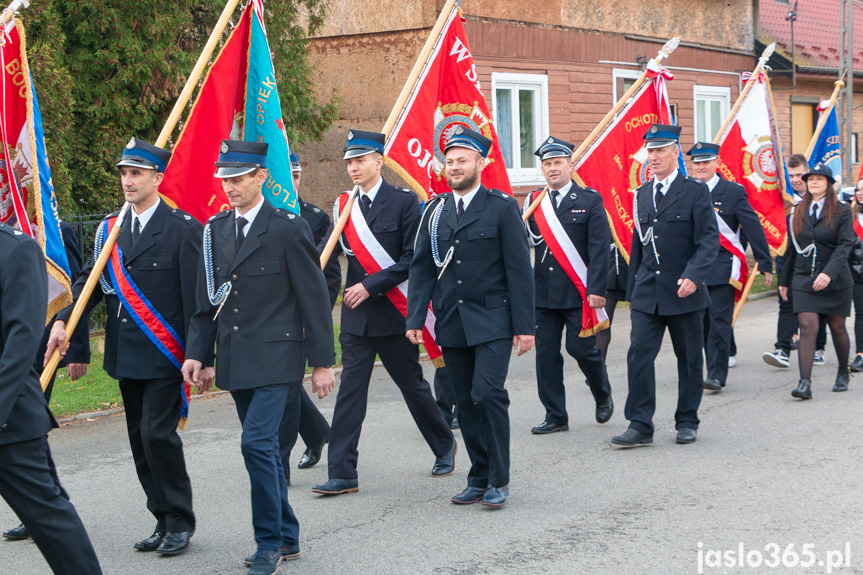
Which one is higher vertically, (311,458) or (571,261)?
(571,261)

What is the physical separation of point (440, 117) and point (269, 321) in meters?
3.05

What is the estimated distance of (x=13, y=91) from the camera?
217 inches

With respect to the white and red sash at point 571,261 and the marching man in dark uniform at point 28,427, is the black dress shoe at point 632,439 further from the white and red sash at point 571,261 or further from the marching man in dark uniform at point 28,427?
the marching man in dark uniform at point 28,427

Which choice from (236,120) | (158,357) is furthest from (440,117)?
(158,357)

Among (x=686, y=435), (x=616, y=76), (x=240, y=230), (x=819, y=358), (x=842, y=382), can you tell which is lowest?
(x=819, y=358)

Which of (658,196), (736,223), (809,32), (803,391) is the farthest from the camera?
(809,32)

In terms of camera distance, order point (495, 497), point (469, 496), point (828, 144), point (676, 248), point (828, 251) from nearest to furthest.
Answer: point (495, 497), point (469, 496), point (676, 248), point (828, 251), point (828, 144)

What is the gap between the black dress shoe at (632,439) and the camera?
23.2 feet

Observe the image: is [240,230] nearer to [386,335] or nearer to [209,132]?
[209,132]

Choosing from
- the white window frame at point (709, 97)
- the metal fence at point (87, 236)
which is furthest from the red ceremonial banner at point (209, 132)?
the white window frame at point (709, 97)

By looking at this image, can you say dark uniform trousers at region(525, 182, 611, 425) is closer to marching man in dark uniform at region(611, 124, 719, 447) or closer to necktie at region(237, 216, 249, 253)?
marching man in dark uniform at region(611, 124, 719, 447)

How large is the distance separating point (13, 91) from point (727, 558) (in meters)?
4.27

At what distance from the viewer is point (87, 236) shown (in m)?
12.1

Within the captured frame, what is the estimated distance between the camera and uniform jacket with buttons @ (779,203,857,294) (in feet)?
30.3
